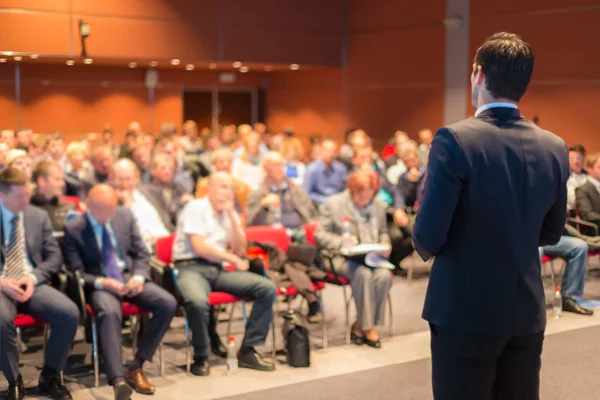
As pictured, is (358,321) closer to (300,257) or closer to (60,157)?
(300,257)

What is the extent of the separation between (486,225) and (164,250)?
13.3ft

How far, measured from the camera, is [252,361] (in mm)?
5426

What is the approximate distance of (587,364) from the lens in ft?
17.8

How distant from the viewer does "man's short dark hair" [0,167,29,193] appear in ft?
16.5

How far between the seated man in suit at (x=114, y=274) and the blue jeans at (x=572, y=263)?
3554 millimetres

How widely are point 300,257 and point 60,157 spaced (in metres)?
4.99

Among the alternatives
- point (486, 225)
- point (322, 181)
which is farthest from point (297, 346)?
point (322, 181)

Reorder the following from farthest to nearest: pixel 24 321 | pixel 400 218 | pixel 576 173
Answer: pixel 576 173 < pixel 400 218 < pixel 24 321

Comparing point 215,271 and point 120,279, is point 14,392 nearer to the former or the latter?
point 120,279

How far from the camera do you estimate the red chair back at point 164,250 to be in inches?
235

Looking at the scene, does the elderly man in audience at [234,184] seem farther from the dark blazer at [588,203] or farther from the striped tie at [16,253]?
the dark blazer at [588,203]

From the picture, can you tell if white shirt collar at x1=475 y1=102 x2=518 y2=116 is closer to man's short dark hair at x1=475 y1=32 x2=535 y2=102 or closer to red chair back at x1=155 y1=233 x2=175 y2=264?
man's short dark hair at x1=475 y1=32 x2=535 y2=102

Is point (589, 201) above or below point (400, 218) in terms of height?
above

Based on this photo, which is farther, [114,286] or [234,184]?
[234,184]
